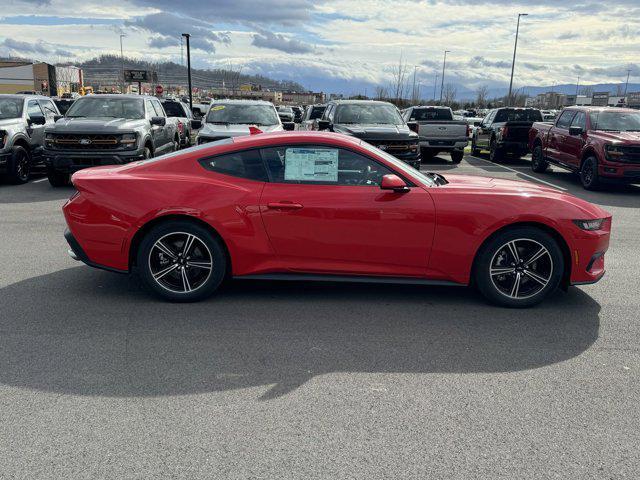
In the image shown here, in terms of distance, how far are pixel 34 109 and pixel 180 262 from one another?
419 inches

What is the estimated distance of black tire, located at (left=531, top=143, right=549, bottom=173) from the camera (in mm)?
15984

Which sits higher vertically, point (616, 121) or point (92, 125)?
point (616, 121)

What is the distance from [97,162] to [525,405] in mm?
9868

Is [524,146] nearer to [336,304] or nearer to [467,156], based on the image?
[467,156]

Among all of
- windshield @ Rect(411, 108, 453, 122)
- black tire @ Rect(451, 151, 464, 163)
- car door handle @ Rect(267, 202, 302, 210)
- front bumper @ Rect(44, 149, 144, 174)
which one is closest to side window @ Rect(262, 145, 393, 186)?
car door handle @ Rect(267, 202, 302, 210)

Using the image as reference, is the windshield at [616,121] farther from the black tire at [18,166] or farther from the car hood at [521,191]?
the black tire at [18,166]

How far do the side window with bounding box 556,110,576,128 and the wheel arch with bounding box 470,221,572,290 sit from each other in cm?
1071

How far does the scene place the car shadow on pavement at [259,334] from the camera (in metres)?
3.78

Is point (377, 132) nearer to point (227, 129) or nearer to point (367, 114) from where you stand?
point (367, 114)

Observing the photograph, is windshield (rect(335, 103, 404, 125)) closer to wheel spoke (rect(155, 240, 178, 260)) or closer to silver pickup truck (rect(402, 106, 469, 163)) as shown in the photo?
silver pickup truck (rect(402, 106, 469, 163))

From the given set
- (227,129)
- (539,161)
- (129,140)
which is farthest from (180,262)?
(539,161)

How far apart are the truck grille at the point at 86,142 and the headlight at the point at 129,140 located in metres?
0.11

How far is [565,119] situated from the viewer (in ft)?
48.8

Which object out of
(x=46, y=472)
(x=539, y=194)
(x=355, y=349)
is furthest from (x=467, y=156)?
(x=46, y=472)
